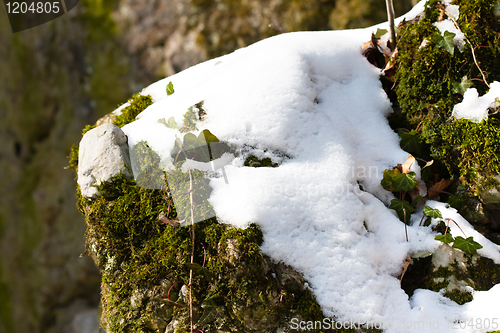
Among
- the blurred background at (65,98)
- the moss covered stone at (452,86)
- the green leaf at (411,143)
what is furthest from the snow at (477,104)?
the blurred background at (65,98)

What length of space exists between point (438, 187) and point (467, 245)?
1.28ft

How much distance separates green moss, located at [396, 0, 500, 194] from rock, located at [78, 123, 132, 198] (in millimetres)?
1787

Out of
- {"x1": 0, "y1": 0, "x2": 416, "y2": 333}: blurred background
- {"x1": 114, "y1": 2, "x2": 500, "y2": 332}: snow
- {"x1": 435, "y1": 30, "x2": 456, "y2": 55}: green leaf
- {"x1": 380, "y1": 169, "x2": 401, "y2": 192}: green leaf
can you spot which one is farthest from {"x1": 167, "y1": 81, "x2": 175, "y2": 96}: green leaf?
{"x1": 0, "y1": 0, "x2": 416, "y2": 333}: blurred background

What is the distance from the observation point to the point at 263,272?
1.43 meters

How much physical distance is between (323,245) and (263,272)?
1.08 ft

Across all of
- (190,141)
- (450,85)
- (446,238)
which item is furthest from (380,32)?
(190,141)

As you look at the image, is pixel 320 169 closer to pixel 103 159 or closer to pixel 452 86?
pixel 452 86

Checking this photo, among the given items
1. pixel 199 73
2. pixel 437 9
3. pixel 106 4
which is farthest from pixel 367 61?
pixel 106 4

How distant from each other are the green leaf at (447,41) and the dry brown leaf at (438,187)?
78 cm

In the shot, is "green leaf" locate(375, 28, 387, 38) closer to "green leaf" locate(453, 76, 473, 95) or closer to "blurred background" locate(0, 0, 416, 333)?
"green leaf" locate(453, 76, 473, 95)

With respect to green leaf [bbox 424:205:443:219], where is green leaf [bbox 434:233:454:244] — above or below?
below

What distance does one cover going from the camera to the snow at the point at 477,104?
1.77 meters

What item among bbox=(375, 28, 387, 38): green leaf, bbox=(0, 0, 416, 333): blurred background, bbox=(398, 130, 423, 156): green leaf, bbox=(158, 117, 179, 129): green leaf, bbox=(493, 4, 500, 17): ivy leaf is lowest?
bbox=(0, 0, 416, 333): blurred background

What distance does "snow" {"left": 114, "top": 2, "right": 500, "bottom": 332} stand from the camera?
149cm
